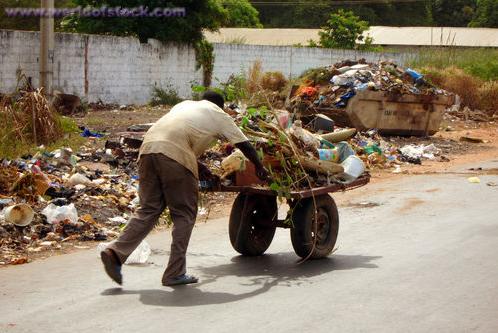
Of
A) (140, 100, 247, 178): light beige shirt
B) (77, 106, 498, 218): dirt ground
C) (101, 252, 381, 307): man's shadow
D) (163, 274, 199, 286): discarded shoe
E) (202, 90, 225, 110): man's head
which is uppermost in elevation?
(202, 90, 225, 110): man's head

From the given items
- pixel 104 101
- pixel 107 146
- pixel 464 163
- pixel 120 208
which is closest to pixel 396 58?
pixel 104 101

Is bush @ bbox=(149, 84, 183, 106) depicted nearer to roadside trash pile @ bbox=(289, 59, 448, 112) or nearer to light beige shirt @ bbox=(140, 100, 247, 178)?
roadside trash pile @ bbox=(289, 59, 448, 112)

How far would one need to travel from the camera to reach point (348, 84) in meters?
20.6

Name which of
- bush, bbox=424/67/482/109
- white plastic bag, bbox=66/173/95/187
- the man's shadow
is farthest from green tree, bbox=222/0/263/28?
the man's shadow

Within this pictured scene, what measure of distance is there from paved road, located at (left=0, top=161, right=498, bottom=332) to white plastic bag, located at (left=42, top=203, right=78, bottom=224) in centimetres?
106

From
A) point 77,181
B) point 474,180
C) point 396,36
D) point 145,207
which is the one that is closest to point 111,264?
point 145,207

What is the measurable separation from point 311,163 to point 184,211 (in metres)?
1.57

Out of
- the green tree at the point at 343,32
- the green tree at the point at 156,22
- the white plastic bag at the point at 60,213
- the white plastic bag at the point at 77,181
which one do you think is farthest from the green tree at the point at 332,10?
the white plastic bag at the point at 60,213

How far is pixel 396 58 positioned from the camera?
4053cm

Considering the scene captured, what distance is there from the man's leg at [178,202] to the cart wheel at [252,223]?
1.23m

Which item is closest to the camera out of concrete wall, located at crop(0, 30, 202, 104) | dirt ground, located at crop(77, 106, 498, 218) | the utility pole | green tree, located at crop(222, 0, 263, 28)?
dirt ground, located at crop(77, 106, 498, 218)

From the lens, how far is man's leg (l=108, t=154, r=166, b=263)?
24.0 ft

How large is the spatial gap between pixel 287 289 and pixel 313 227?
3.99ft

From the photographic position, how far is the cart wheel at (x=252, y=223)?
8617 mm
